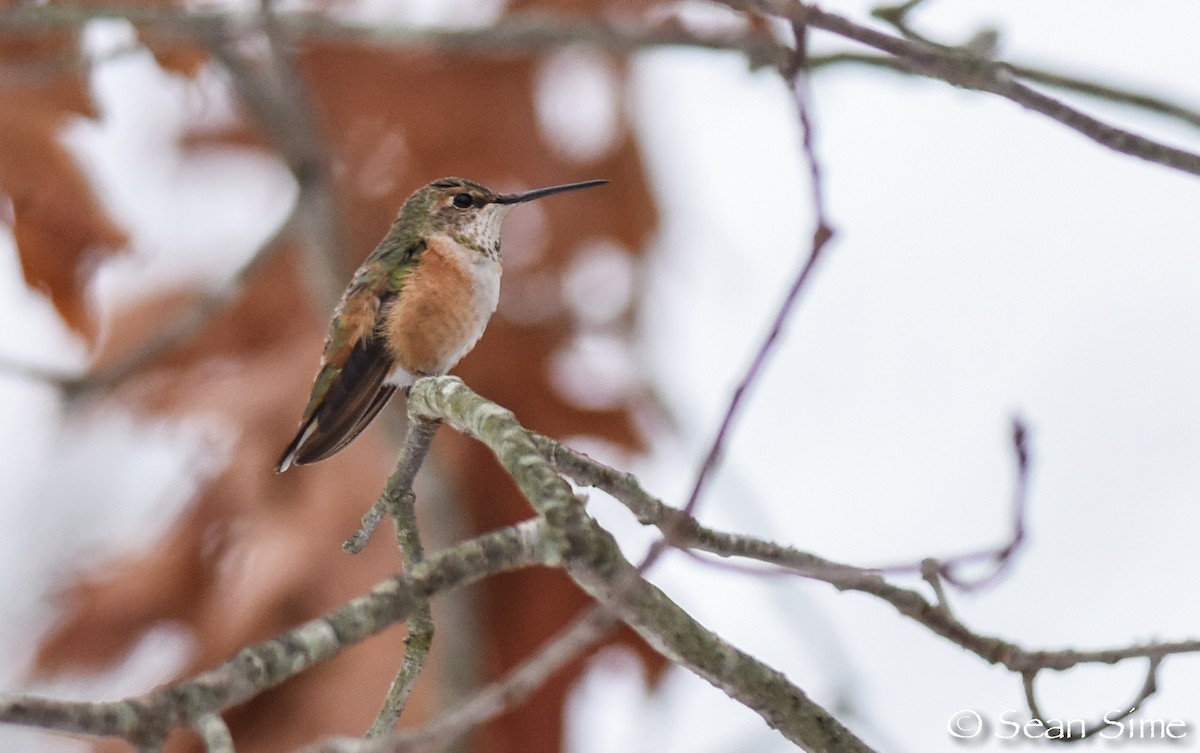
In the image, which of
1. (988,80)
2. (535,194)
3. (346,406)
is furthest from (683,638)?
(535,194)

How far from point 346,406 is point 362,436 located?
215 centimetres

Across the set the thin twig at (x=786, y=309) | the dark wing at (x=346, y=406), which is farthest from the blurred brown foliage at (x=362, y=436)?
the thin twig at (x=786, y=309)

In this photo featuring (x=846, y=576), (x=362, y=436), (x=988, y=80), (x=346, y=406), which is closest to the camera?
(x=846, y=576)

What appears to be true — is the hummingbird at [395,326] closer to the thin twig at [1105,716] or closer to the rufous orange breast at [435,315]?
the rufous orange breast at [435,315]

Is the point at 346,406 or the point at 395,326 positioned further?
the point at 395,326

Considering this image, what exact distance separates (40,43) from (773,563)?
3.11 meters

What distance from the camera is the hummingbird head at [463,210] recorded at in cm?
405

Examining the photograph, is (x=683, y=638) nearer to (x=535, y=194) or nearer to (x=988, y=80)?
(x=988, y=80)

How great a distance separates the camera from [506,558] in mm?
1636

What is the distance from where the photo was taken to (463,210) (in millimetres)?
4176

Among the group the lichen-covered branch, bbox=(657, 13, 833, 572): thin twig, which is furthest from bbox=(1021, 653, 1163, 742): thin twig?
bbox=(657, 13, 833, 572): thin twig

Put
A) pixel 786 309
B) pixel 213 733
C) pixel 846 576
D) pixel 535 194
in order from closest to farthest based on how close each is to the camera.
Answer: pixel 213 733, pixel 786 309, pixel 846 576, pixel 535 194

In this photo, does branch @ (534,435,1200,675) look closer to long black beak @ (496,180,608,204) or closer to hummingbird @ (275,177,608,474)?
hummingbird @ (275,177,608,474)

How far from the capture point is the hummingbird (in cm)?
311
